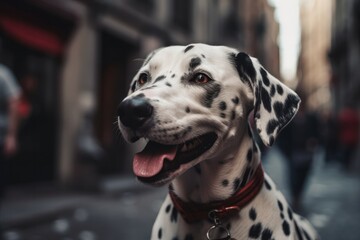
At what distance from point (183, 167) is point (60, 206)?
6.14 m

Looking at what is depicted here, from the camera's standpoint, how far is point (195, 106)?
2770mm

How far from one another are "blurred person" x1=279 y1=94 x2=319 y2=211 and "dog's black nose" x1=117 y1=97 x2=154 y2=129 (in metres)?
6.58

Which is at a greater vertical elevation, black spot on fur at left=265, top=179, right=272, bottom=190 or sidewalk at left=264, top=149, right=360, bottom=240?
black spot on fur at left=265, top=179, right=272, bottom=190

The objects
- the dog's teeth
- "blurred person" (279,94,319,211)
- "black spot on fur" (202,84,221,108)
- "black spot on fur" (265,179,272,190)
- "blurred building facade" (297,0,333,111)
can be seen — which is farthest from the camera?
"blurred building facade" (297,0,333,111)

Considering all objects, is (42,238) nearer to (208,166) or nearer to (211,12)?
(208,166)

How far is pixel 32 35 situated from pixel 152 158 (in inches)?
329

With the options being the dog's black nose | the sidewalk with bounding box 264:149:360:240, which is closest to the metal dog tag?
the dog's black nose

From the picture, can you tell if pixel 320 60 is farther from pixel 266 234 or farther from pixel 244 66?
pixel 266 234

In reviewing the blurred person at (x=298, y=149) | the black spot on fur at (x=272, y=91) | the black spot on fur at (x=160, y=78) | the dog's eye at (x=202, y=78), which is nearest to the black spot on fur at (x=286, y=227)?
the black spot on fur at (x=272, y=91)

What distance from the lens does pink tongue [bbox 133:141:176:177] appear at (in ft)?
8.52

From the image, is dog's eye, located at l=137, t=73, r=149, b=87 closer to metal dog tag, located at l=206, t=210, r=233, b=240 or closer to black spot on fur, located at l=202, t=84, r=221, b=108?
black spot on fur, located at l=202, t=84, r=221, b=108

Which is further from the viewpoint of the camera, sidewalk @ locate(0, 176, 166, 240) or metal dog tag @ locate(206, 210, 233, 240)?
sidewalk @ locate(0, 176, 166, 240)

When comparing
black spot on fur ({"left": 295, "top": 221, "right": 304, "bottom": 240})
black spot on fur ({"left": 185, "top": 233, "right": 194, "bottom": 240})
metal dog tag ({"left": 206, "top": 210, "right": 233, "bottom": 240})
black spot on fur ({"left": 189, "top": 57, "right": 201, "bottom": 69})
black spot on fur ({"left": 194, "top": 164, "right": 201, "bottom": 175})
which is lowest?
black spot on fur ({"left": 295, "top": 221, "right": 304, "bottom": 240})

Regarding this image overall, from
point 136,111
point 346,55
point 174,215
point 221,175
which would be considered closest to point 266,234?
point 221,175
